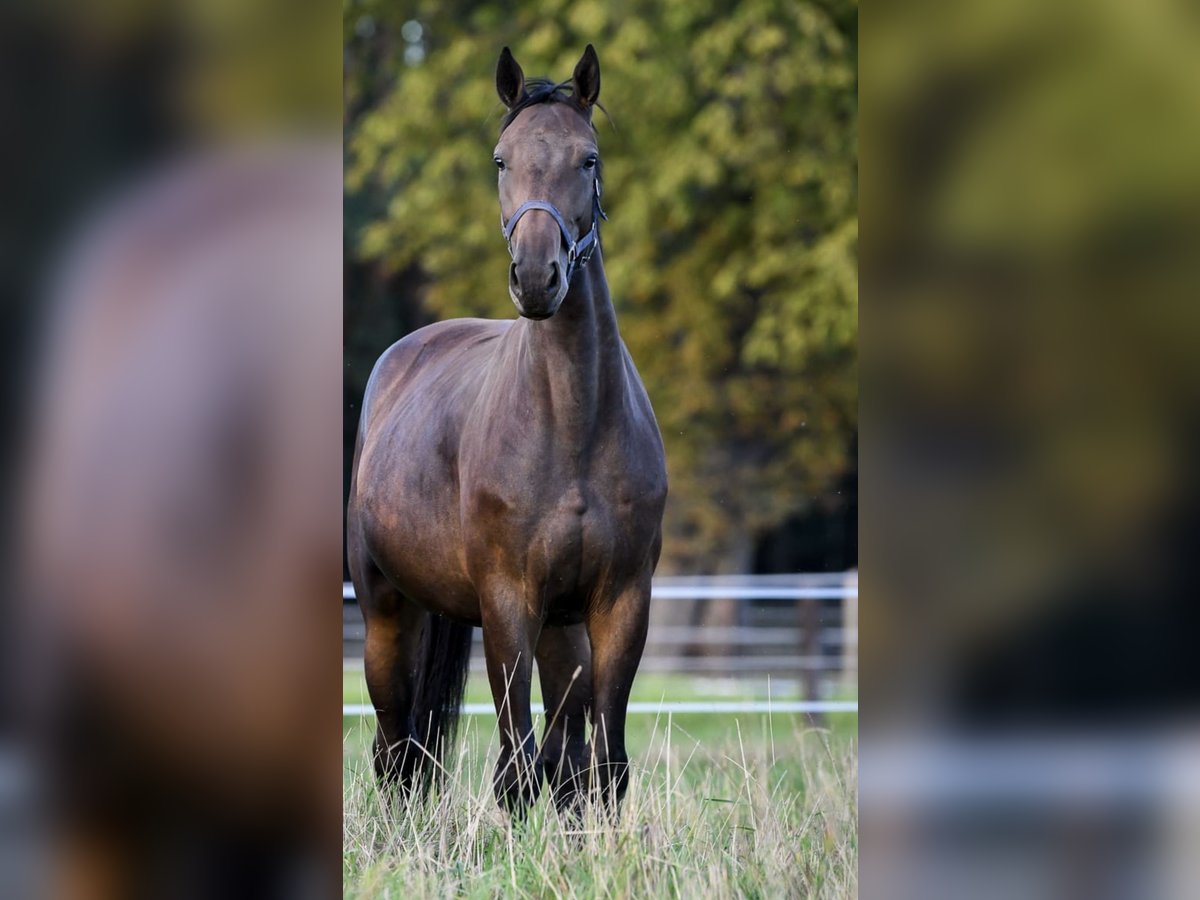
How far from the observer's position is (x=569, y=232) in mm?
3031

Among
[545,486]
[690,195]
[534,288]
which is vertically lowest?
[545,486]

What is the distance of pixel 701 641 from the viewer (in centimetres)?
660

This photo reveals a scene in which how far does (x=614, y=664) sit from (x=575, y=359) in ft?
2.62

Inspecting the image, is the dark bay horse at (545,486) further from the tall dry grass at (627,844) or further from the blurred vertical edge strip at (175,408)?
the blurred vertical edge strip at (175,408)

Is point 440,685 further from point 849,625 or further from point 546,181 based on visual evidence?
point 849,625

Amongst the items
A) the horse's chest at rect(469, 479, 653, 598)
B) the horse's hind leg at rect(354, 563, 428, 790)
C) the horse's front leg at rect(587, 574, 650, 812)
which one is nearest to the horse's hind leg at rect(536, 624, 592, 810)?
the horse's front leg at rect(587, 574, 650, 812)

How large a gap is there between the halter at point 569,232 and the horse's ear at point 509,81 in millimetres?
298

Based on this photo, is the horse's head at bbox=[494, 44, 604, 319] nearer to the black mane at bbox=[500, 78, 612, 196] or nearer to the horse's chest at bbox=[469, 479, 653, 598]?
the black mane at bbox=[500, 78, 612, 196]

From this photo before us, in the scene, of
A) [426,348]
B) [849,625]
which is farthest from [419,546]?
[849,625]

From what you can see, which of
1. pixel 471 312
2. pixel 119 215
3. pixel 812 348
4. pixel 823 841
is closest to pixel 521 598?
pixel 823 841

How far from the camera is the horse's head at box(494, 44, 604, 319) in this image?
292 cm

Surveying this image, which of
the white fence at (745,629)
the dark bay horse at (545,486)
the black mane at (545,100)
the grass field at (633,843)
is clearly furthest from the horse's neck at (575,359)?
the white fence at (745,629)

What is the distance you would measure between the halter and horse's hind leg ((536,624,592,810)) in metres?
1.15

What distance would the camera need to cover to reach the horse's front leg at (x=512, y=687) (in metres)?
3.38
